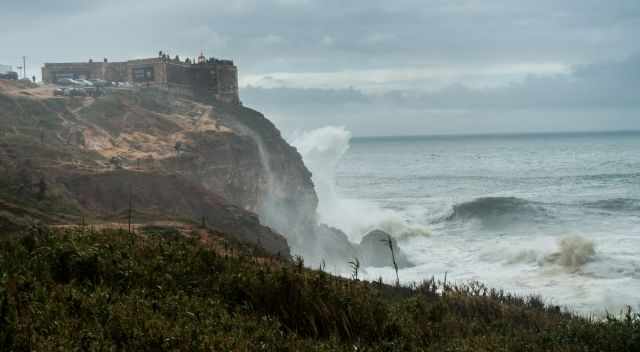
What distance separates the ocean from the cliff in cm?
834

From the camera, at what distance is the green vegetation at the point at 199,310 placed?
7.25 metres

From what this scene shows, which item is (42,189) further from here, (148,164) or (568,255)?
(568,255)

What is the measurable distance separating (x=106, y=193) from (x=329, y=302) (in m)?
20.3

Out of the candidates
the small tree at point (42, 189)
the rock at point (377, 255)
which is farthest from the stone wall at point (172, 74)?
the small tree at point (42, 189)

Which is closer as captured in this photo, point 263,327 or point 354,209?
point 263,327

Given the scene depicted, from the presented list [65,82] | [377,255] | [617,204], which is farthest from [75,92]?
[617,204]

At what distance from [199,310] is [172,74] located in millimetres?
51652

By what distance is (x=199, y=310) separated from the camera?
8.65 metres

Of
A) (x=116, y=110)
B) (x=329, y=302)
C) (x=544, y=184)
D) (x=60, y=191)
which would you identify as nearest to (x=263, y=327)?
(x=329, y=302)

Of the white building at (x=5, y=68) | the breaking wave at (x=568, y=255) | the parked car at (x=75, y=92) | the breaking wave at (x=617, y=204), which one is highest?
the white building at (x=5, y=68)

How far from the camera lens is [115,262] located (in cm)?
1029

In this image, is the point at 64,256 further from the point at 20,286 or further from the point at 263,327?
the point at 263,327

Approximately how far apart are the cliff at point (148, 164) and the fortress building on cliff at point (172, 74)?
392 centimetres

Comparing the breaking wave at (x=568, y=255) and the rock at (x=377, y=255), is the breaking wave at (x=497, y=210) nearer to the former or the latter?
the rock at (x=377, y=255)
